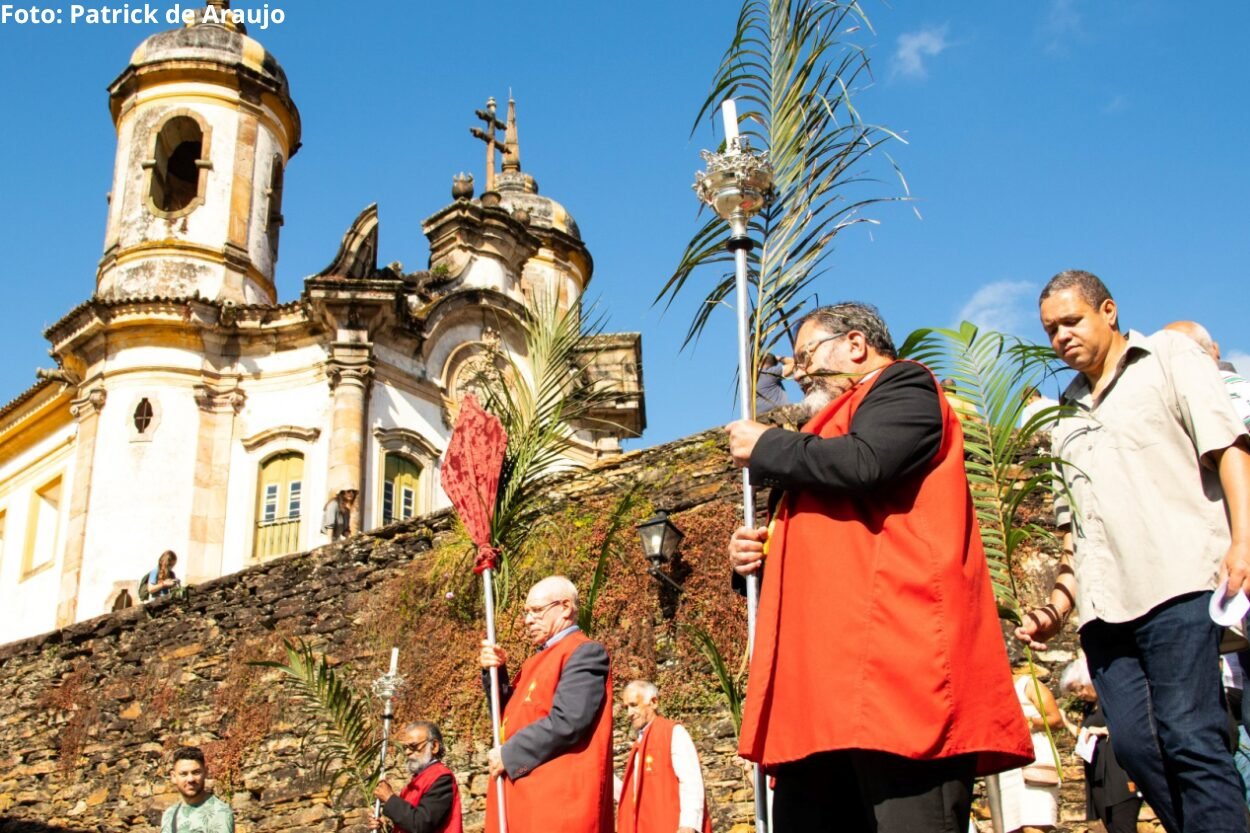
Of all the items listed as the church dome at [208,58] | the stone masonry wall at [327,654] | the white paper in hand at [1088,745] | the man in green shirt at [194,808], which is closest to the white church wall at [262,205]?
the church dome at [208,58]

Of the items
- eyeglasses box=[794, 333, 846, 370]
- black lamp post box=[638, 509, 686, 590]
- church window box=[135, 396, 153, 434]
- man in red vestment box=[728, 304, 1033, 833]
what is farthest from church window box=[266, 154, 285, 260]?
man in red vestment box=[728, 304, 1033, 833]

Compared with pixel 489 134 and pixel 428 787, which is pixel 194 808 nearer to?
pixel 428 787

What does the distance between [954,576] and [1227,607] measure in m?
0.82

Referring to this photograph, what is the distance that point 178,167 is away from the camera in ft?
98.3

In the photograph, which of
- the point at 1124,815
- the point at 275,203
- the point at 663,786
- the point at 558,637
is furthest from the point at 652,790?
the point at 275,203

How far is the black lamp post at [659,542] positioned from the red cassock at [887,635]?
7.55 m

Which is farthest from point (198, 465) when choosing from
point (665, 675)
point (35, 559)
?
point (665, 675)

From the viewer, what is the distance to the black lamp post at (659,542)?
11328 mm

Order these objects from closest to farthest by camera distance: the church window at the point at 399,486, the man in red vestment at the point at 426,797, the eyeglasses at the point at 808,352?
1. the eyeglasses at the point at 808,352
2. the man in red vestment at the point at 426,797
3. the church window at the point at 399,486

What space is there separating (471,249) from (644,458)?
17.1 m

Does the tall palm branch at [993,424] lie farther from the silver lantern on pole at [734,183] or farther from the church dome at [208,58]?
the church dome at [208,58]

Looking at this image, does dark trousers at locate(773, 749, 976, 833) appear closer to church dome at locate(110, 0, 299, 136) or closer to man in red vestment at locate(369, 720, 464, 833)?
man in red vestment at locate(369, 720, 464, 833)

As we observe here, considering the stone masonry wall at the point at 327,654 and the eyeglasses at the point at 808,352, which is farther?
the stone masonry wall at the point at 327,654

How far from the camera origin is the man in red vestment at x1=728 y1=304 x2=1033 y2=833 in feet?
11.0
